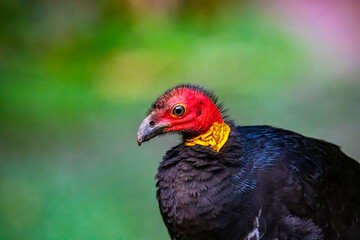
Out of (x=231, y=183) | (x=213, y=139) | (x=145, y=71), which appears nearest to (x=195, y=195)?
(x=231, y=183)

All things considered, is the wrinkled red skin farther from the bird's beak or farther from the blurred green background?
the blurred green background

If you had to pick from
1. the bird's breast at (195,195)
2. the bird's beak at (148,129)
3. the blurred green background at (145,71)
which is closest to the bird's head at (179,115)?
the bird's beak at (148,129)

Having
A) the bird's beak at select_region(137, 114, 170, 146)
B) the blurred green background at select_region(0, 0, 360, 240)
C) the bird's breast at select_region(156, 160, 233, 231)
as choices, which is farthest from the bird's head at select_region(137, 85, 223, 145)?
the blurred green background at select_region(0, 0, 360, 240)

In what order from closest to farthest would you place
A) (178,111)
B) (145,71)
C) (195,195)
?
(195,195), (178,111), (145,71)

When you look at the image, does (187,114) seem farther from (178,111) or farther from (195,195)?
(195,195)

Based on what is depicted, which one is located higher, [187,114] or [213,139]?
[187,114]

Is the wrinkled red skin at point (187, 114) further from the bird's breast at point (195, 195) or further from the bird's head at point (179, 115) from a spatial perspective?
the bird's breast at point (195, 195)
